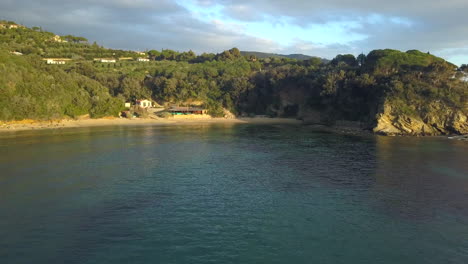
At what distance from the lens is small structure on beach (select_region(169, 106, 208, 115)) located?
306 feet

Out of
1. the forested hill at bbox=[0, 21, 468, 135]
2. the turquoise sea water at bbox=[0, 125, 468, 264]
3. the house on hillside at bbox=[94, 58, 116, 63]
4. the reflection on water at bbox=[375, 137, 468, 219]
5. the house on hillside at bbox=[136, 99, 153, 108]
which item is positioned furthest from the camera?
the house on hillside at bbox=[94, 58, 116, 63]

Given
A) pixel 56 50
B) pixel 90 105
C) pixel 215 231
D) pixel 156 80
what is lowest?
pixel 215 231

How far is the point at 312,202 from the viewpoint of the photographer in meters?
22.7

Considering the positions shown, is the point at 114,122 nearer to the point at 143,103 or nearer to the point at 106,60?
the point at 143,103

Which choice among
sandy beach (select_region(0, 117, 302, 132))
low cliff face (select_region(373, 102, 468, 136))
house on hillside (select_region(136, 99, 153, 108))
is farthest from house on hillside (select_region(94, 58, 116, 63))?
low cliff face (select_region(373, 102, 468, 136))

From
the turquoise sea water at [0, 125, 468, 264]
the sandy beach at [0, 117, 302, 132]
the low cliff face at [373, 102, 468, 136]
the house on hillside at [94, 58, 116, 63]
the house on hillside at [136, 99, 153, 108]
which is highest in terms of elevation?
the house on hillside at [94, 58, 116, 63]

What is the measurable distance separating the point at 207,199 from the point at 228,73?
94.4 meters

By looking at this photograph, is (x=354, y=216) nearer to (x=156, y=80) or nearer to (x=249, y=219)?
(x=249, y=219)

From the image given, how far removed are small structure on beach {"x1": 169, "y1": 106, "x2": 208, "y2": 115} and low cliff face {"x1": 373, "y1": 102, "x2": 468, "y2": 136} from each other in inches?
1931

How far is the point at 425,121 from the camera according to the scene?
208ft

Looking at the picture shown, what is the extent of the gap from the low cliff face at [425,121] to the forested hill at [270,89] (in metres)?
0.17

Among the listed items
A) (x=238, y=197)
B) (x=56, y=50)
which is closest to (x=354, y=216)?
(x=238, y=197)

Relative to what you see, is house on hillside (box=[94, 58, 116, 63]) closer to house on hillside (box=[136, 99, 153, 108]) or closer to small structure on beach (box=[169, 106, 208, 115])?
house on hillside (box=[136, 99, 153, 108])

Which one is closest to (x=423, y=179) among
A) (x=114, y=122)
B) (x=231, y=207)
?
(x=231, y=207)
